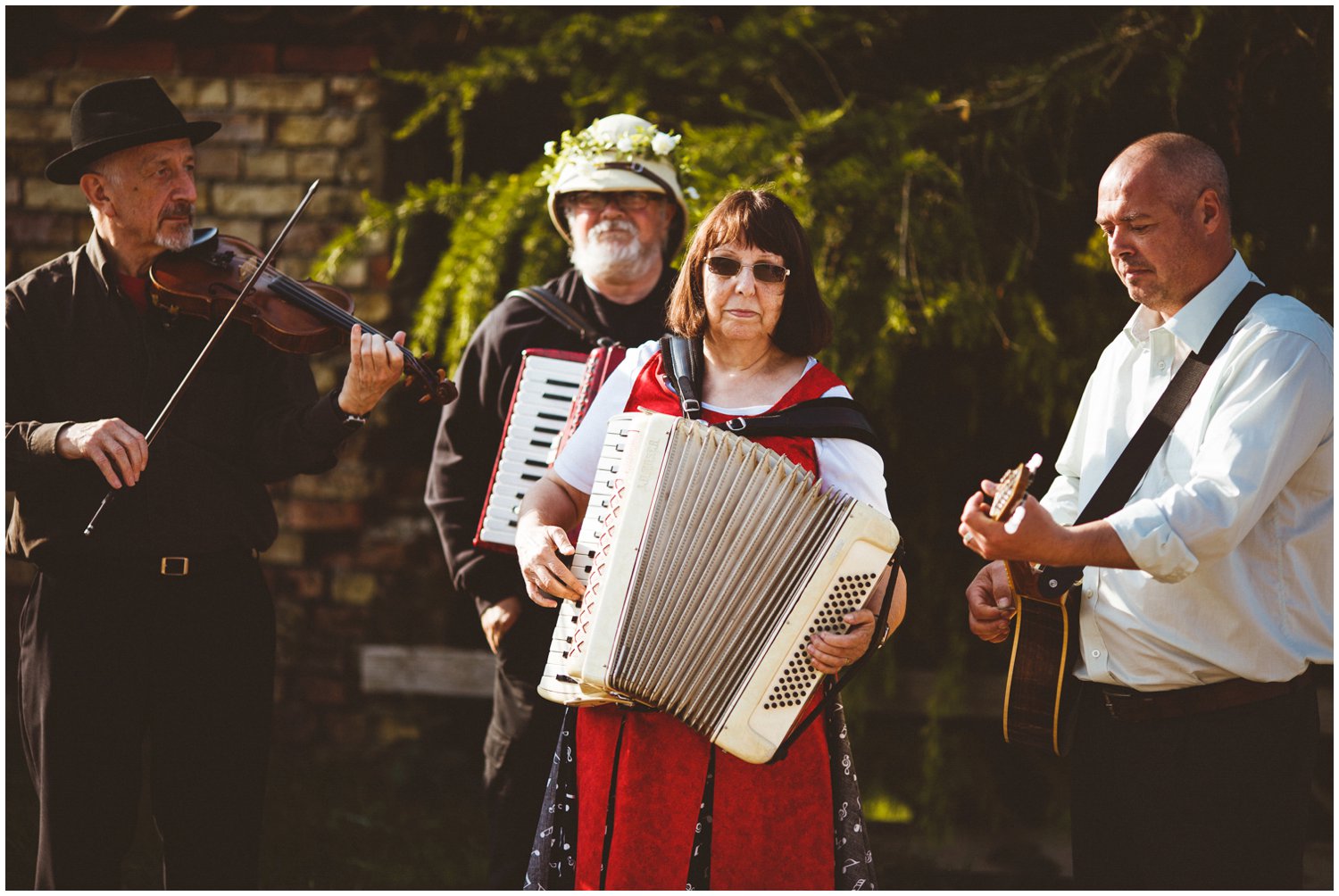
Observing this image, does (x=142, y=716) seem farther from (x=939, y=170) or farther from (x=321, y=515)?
(x=939, y=170)

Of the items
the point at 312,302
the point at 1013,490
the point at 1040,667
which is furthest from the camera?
the point at 312,302

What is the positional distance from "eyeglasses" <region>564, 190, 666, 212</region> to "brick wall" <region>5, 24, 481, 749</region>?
1.62 meters

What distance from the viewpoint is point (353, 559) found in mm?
4832

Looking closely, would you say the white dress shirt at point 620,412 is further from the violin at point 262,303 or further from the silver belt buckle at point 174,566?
the silver belt buckle at point 174,566

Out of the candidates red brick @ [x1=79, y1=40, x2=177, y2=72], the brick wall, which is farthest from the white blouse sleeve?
red brick @ [x1=79, y1=40, x2=177, y2=72]

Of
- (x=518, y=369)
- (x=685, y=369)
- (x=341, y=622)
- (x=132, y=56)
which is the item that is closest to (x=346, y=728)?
(x=341, y=622)

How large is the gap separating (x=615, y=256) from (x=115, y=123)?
1231mm

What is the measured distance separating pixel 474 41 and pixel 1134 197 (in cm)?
308

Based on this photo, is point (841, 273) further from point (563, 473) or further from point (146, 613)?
point (146, 613)

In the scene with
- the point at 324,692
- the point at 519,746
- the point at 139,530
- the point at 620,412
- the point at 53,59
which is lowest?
the point at 324,692

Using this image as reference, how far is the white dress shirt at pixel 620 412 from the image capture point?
7.73 feet

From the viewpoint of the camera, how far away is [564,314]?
3.23 m

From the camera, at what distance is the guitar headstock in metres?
2.05

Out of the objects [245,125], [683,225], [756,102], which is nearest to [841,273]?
[683,225]
